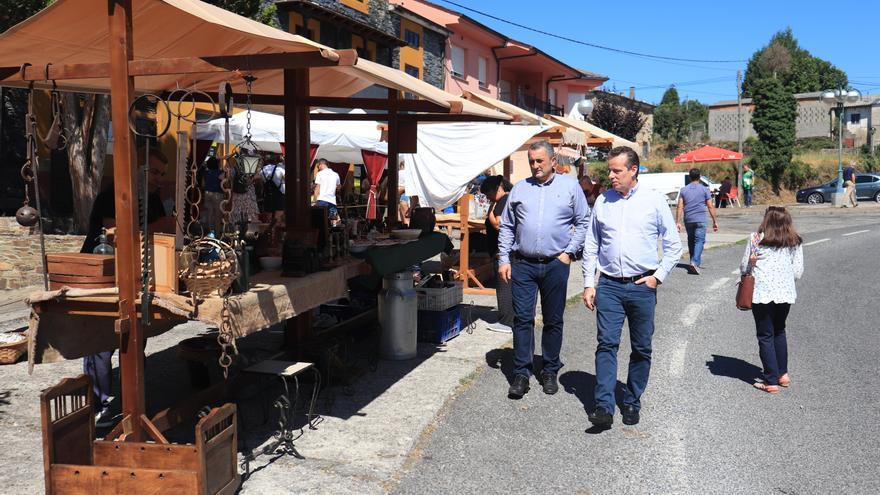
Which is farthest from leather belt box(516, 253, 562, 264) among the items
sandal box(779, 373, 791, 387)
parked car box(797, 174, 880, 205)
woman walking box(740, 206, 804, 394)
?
parked car box(797, 174, 880, 205)

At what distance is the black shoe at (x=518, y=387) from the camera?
5.68 m

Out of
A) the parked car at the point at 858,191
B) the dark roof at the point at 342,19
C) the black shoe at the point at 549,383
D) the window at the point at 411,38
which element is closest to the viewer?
the black shoe at the point at 549,383

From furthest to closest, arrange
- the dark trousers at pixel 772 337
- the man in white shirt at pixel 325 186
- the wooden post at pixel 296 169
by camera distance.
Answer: the man in white shirt at pixel 325 186, the wooden post at pixel 296 169, the dark trousers at pixel 772 337

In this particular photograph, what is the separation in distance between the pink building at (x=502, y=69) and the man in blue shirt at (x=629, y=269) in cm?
2563

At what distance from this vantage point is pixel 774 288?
5910mm

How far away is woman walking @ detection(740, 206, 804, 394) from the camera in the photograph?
5918 mm

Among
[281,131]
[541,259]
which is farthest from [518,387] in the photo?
[281,131]

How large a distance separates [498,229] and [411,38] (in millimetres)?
23960

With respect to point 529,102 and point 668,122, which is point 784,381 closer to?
point 529,102

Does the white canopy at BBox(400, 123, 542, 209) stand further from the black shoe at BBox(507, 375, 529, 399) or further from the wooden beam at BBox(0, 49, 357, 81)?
the wooden beam at BBox(0, 49, 357, 81)

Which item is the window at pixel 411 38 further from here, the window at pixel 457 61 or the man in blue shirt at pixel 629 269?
the man in blue shirt at pixel 629 269

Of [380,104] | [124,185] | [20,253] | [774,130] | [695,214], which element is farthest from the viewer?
[774,130]

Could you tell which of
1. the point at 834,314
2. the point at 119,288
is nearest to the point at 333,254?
the point at 119,288

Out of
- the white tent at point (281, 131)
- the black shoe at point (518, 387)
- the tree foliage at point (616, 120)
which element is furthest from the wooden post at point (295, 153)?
the tree foliage at point (616, 120)
